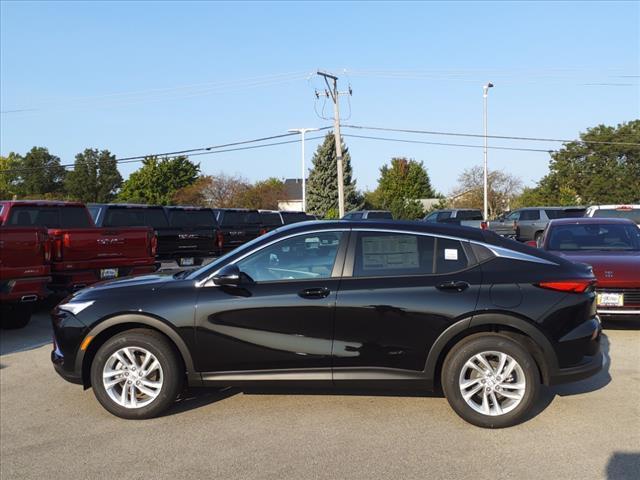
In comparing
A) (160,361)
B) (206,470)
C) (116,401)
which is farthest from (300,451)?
(116,401)

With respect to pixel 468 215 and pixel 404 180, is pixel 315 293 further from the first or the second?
pixel 404 180

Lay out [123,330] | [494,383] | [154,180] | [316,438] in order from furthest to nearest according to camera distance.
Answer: [154,180] → [123,330] → [494,383] → [316,438]

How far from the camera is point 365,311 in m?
4.41

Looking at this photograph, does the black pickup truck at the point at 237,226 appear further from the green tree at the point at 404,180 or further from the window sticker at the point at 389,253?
the green tree at the point at 404,180

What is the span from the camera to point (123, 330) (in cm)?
470

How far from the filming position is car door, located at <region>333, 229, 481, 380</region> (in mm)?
→ 4363

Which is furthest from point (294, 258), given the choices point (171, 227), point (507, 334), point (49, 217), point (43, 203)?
point (171, 227)

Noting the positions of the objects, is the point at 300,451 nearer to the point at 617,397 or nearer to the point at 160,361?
the point at 160,361

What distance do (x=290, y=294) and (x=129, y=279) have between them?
5.42ft

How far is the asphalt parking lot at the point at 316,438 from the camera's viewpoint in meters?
3.70

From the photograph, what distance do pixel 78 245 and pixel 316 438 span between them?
6098 millimetres

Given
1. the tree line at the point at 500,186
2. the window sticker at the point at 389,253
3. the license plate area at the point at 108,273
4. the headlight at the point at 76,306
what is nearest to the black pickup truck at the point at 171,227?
the license plate area at the point at 108,273

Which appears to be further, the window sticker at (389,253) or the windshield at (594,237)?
the windshield at (594,237)

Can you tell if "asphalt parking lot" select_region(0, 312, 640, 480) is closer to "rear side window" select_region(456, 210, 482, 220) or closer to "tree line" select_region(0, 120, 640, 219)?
"rear side window" select_region(456, 210, 482, 220)
